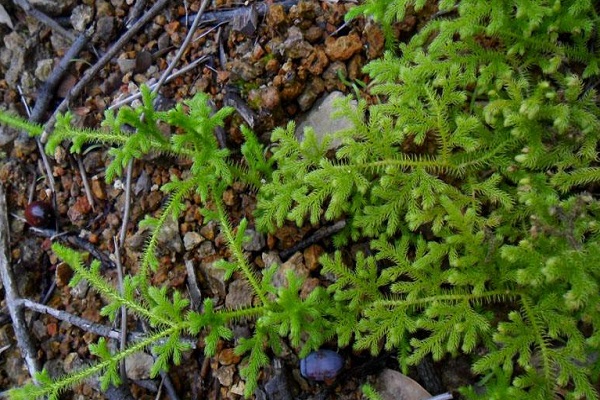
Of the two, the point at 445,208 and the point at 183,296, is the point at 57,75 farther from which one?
the point at 445,208

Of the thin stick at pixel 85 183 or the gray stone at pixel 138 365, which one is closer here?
the gray stone at pixel 138 365

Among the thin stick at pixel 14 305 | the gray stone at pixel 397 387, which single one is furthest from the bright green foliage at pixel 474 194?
the thin stick at pixel 14 305

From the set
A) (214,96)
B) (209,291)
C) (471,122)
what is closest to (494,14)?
(471,122)

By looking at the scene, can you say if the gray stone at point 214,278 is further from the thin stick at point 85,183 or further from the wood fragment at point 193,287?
the thin stick at point 85,183

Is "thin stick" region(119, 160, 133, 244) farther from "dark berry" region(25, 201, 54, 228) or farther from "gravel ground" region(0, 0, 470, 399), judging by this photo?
"dark berry" region(25, 201, 54, 228)

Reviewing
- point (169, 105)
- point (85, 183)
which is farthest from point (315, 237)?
point (85, 183)
